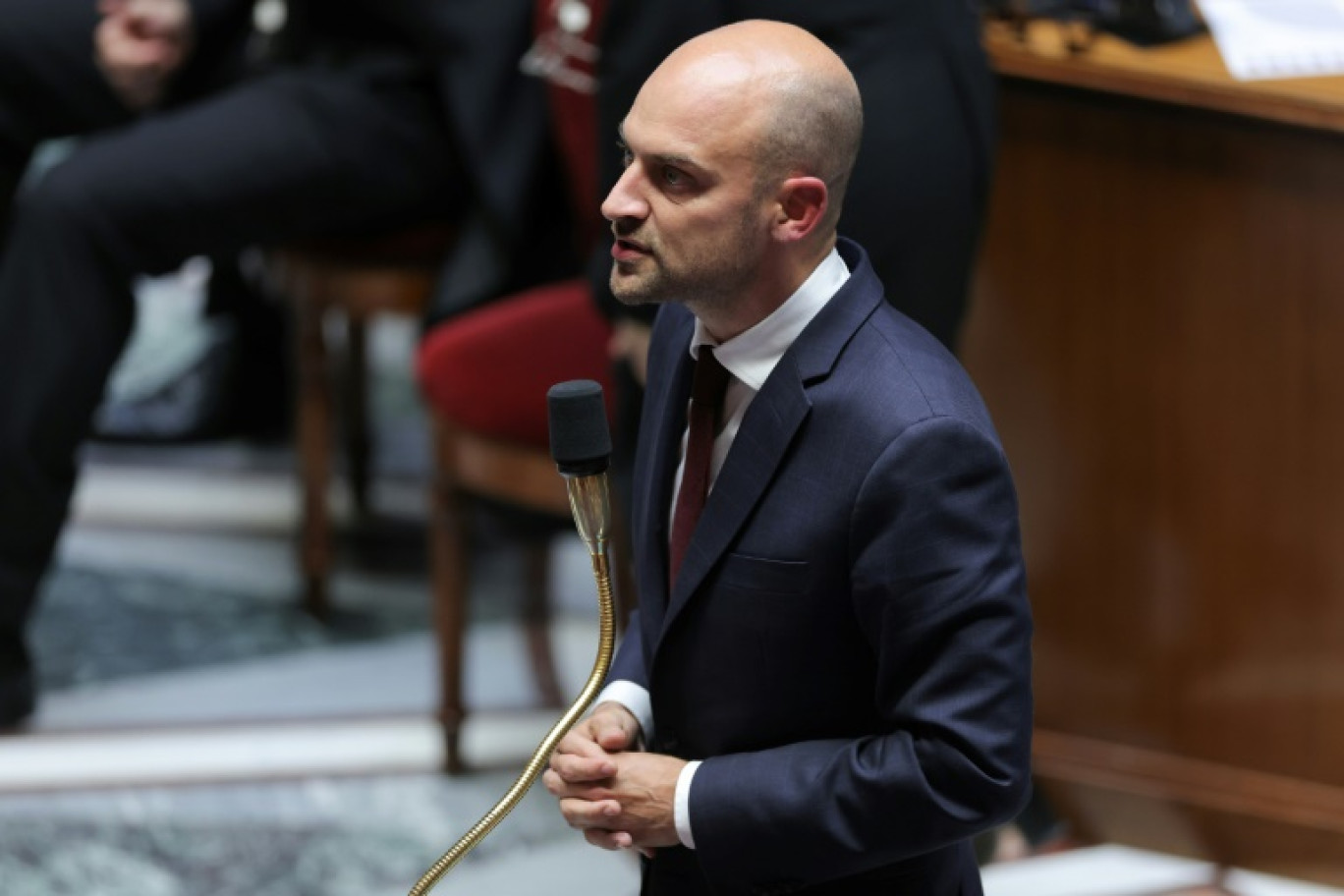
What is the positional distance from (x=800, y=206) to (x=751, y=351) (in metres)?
0.13

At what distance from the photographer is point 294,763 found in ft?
11.5

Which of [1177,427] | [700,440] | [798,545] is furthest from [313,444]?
[798,545]

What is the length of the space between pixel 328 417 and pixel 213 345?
1.04 metres

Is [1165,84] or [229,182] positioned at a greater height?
[1165,84]

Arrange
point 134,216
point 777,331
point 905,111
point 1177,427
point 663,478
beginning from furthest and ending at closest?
point 134,216, point 1177,427, point 905,111, point 663,478, point 777,331

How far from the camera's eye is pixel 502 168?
3.41 metres

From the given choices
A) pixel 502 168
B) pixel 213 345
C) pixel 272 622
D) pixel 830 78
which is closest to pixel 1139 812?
pixel 502 168

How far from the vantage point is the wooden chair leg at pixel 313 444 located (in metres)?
3.77

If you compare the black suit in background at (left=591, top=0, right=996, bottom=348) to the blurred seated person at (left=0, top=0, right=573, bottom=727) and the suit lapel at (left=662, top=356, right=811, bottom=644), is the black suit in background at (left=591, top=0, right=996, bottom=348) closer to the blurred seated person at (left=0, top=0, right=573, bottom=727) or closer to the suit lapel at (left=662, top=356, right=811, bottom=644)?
the suit lapel at (left=662, top=356, right=811, bottom=644)

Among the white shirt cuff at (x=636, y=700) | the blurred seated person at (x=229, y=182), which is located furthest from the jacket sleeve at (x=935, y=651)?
the blurred seated person at (x=229, y=182)

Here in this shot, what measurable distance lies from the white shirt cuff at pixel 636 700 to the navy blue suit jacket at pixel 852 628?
0.15 feet

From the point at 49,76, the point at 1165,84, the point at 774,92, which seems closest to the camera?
the point at 774,92

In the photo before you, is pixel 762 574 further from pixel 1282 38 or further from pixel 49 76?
pixel 49 76

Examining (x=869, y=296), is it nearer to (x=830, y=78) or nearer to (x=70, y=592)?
(x=830, y=78)
